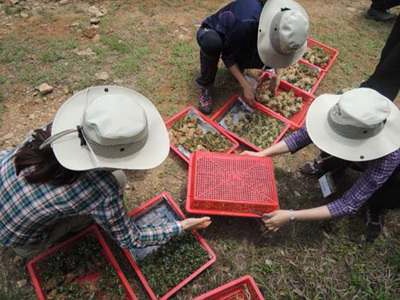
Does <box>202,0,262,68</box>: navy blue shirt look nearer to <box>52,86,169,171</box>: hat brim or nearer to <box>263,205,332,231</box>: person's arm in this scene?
<box>52,86,169,171</box>: hat brim

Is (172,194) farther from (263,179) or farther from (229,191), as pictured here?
(263,179)

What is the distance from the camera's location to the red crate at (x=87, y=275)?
6.71 feet

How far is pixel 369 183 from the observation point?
205 cm

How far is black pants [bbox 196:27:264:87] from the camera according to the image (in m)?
2.83

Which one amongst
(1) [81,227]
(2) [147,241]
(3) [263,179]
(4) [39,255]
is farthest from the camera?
(3) [263,179]

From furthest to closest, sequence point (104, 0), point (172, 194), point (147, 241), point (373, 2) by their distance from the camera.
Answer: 1. point (373, 2)
2. point (104, 0)
3. point (172, 194)
4. point (147, 241)

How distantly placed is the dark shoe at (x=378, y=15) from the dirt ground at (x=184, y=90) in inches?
3.1

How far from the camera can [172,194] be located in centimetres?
268

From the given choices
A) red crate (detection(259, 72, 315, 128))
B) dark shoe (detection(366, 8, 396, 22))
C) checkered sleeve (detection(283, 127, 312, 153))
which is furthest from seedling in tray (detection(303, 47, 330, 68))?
checkered sleeve (detection(283, 127, 312, 153))

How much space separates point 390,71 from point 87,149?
2675 millimetres

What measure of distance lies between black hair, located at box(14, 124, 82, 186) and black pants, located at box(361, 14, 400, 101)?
8.88 feet

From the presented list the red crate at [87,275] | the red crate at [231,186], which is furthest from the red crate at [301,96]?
the red crate at [87,275]

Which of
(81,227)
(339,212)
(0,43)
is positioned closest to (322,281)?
(339,212)

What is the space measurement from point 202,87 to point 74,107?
171 cm
